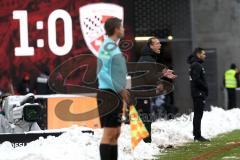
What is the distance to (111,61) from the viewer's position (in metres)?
7.28

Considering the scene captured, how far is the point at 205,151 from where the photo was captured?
10.7m

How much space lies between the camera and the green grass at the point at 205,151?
9953 mm

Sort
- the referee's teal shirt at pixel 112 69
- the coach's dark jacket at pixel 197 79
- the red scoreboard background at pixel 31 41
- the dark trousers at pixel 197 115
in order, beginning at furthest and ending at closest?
the red scoreboard background at pixel 31 41 → the dark trousers at pixel 197 115 → the coach's dark jacket at pixel 197 79 → the referee's teal shirt at pixel 112 69

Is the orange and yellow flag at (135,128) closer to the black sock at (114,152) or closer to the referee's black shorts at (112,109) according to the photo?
the referee's black shorts at (112,109)

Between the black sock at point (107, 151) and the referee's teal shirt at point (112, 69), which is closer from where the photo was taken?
the black sock at point (107, 151)

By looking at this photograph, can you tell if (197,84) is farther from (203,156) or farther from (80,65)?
(80,65)

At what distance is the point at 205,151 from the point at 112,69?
4021mm

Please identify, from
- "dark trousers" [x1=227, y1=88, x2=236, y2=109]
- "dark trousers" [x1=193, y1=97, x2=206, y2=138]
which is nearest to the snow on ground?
"dark trousers" [x1=193, y1=97, x2=206, y2=138]

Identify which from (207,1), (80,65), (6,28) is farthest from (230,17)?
(6,28)

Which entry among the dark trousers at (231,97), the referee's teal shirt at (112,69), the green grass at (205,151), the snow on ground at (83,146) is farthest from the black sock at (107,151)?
the dark trousers at (231,97)

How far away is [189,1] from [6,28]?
8.09m

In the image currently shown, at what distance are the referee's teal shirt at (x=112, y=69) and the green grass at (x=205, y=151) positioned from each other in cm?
303

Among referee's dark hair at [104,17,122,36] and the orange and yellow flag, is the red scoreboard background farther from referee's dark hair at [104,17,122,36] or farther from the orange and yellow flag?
referee's dark hair at [104,17,122,36]

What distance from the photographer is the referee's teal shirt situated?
7273 millimetres
